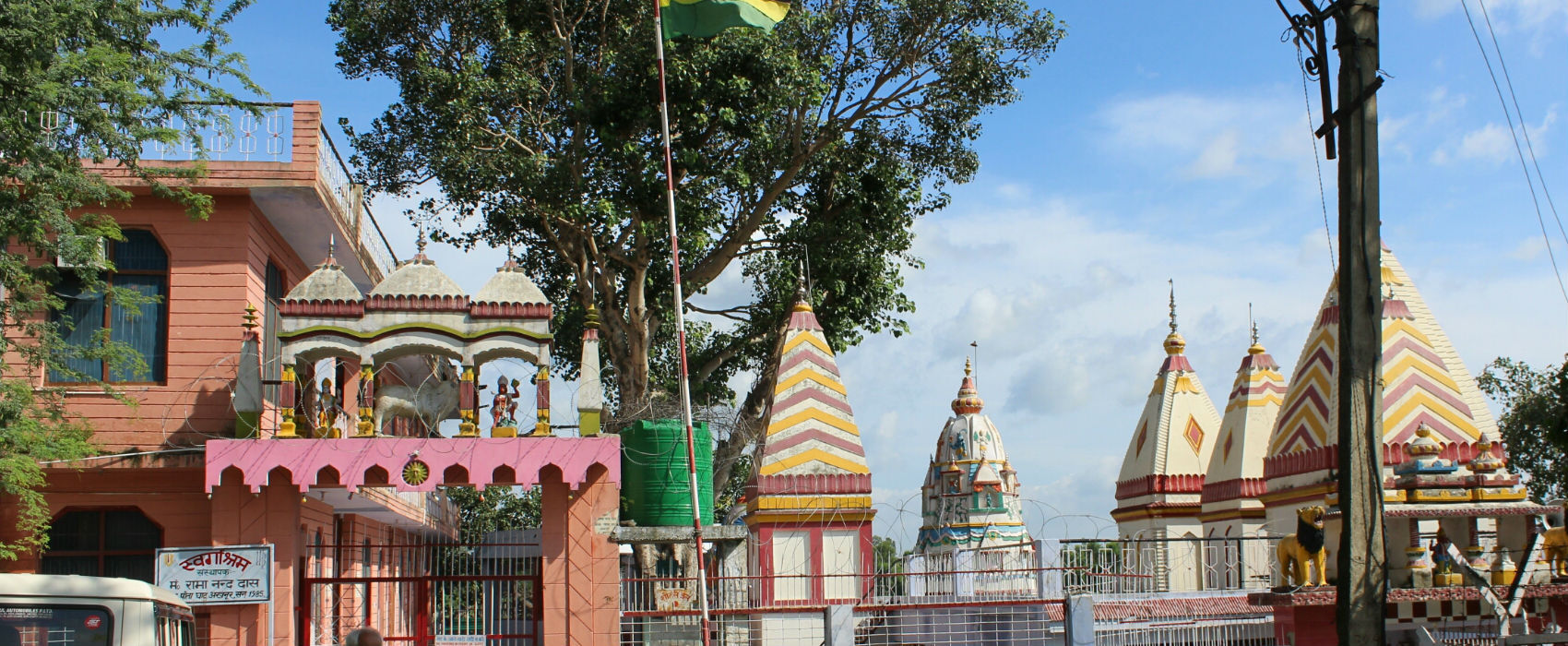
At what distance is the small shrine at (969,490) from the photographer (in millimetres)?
19859

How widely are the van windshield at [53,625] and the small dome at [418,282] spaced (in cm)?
674

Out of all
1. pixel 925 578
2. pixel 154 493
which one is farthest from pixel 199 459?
pixel 925 578

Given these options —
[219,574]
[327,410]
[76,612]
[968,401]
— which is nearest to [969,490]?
[968,401]

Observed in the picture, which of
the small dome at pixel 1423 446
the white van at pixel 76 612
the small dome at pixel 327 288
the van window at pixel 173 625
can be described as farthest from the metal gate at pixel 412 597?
the small dome at pixel 1423 446

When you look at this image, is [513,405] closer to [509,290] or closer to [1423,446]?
[509,290]

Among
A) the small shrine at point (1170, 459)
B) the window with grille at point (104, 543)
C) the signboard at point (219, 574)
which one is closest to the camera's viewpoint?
the signboard at point (219, 574)

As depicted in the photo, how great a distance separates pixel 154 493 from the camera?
15836mm

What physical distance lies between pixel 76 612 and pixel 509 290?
7.16 m

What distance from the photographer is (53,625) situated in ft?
28.2

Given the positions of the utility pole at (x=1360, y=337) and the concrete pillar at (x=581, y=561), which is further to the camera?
the concrete pillar at (x=581, y=561)

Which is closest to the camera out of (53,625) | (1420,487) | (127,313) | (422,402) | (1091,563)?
(53,625)

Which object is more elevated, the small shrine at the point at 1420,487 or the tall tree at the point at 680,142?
the tall tree at the point at 680,142

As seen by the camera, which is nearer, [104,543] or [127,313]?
[104,543]

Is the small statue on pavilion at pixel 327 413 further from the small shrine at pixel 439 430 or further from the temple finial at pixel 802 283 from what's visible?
the temple finial at pixel 802 283
